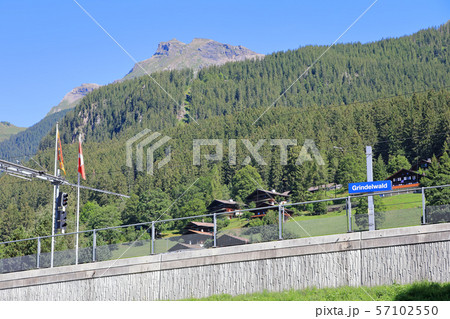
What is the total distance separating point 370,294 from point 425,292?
4.40 ft

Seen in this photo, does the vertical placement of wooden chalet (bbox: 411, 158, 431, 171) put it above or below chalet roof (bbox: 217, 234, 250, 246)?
above

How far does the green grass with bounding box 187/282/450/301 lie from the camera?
14351mm

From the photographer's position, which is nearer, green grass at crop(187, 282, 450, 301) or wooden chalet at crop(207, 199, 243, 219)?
green grass at crop(187, 282, 450, 301)

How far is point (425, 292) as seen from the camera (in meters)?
14.5

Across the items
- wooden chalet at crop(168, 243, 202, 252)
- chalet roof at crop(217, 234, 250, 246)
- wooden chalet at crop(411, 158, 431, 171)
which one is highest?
wooden chalet at crop(411, 158, 431, 171)

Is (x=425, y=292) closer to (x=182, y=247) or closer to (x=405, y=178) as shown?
(x=182, y=247)

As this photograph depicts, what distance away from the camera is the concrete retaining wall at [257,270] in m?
15.4

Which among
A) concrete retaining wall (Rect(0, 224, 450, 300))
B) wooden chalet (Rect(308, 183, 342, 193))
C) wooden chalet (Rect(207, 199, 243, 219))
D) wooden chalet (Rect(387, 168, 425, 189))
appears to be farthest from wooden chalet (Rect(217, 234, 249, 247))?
wooden chalet (Rect(308, 183, 342, 193))

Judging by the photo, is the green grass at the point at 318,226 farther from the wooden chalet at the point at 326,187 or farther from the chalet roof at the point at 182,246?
the wooden chalet at the point at 326,187
